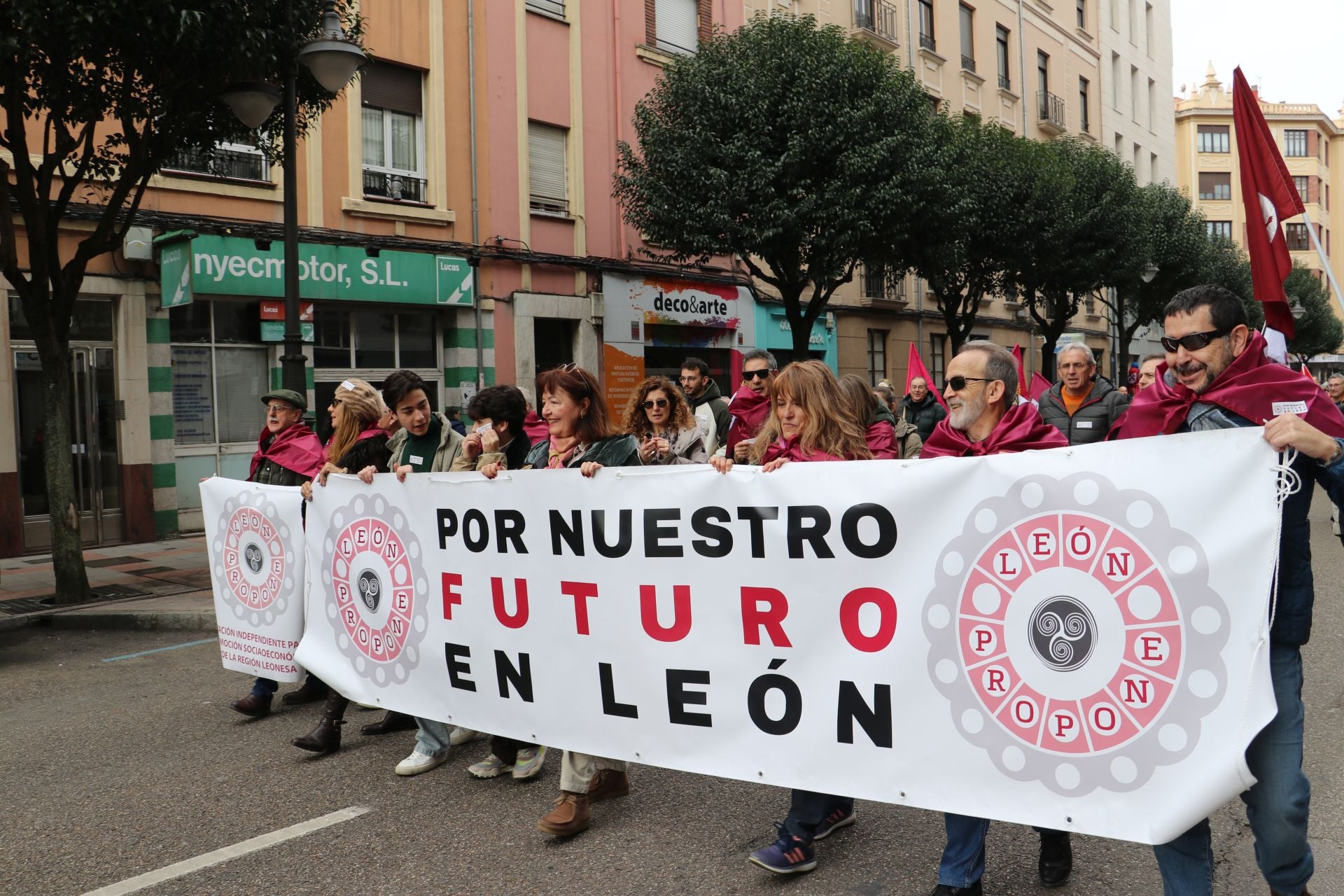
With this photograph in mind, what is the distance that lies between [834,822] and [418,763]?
1.91 meters

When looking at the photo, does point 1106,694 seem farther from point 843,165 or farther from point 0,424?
point 843,165

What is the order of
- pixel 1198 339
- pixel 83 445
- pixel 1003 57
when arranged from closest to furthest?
pixel 1198 339, pixel 83 445, pixel 1003 57

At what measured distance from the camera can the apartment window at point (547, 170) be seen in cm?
1794

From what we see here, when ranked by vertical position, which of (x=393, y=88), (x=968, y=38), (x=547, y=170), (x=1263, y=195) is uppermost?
(x=968, y=38)

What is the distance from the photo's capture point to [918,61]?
1048 inches

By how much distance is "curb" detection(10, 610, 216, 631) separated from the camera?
28.5 ft

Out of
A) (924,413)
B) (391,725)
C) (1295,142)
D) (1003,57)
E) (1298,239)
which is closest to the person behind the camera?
(391,725)

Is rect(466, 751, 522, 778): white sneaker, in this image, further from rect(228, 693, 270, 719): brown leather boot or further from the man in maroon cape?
the man in maroon cape

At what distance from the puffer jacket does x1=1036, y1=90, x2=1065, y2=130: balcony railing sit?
29.2 meters

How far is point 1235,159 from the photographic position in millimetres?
67875

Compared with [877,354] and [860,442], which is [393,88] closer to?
[877,354]

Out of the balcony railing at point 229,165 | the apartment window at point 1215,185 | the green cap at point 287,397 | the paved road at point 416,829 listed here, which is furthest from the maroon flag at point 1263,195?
the apartment window at point 1215,185

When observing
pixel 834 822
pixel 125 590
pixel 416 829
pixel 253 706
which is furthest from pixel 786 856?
pixel 125 590

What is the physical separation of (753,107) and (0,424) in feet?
34.7
